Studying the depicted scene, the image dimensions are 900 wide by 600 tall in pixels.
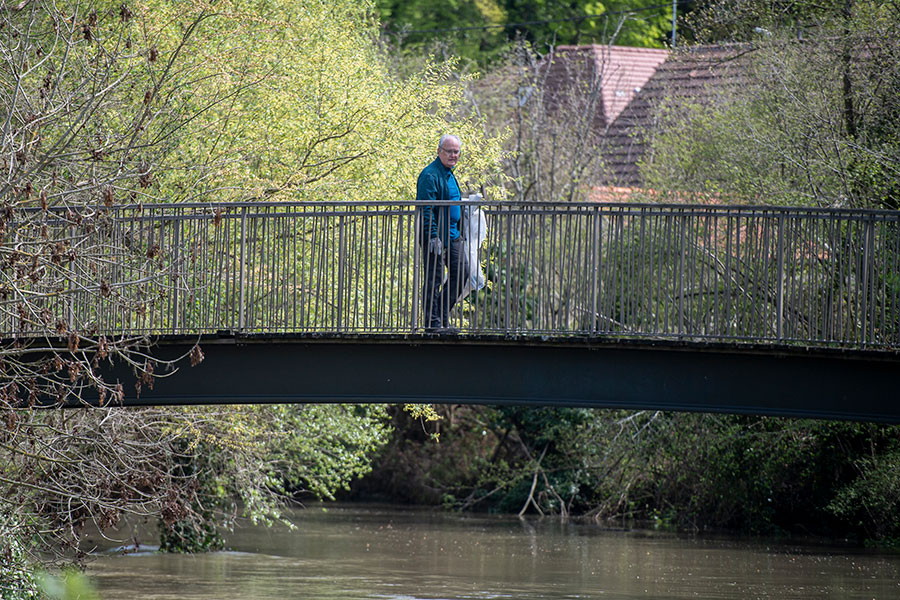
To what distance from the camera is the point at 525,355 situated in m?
14.3

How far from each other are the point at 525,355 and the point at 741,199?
12.2 meters

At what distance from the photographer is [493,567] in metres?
22.8

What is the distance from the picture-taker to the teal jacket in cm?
1458

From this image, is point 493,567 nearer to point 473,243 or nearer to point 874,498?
point 874,498

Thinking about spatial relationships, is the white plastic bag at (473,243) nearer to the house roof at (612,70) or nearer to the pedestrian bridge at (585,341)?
the pedestrian bridge at (585,341)

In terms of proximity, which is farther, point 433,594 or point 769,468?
point 769,468

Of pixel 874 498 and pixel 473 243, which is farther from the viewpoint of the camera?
pixel 874 498

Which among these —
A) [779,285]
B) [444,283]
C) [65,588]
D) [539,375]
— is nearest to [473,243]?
[444,283]

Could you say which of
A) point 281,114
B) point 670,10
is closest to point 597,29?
point 670,10

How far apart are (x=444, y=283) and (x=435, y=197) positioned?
1.01 m

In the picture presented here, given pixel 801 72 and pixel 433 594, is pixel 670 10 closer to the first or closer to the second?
pixel 801 72

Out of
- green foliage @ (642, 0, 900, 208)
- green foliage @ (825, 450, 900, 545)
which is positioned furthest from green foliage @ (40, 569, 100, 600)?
green foliage @ (825, 450, 900, 545)

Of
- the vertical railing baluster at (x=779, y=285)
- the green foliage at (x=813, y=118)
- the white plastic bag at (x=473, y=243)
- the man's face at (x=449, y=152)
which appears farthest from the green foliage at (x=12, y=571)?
the green foliage at (x=813, y=118)

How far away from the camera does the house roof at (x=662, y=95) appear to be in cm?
3108
